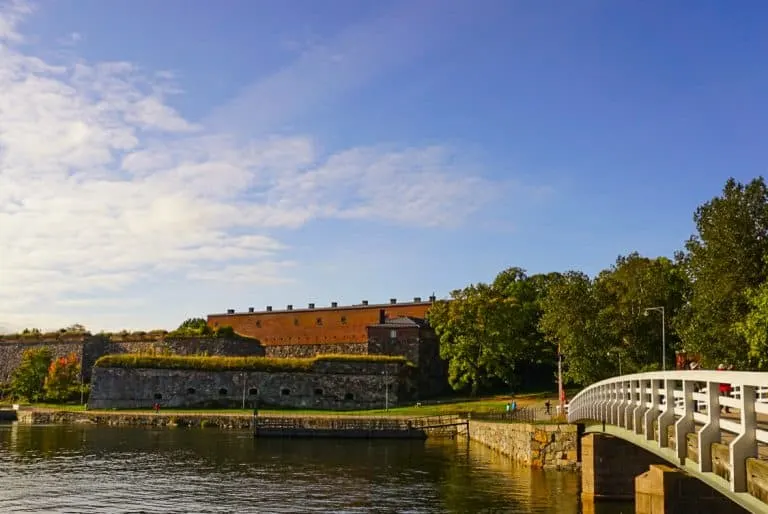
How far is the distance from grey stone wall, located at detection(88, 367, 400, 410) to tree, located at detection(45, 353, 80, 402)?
8.54 m

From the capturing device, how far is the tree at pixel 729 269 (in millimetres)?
36562

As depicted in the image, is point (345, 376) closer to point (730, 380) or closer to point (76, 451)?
point (76, 451)

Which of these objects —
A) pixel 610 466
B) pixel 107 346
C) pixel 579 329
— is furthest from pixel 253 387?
pixel 610 466

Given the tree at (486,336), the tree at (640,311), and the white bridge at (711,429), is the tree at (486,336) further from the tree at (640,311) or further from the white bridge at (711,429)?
the white bridge at (711,429)

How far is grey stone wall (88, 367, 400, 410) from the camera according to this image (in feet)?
235

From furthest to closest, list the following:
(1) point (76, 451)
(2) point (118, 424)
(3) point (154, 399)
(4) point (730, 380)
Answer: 1. (3) point (154, 399)
2. (2) point (118, 424)
3. (1) point (76, 451)
4. (4) point (730, 380)

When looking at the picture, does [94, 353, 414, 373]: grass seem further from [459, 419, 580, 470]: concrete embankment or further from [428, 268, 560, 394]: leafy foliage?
[459, 419, 580, 470]: concrete embankment

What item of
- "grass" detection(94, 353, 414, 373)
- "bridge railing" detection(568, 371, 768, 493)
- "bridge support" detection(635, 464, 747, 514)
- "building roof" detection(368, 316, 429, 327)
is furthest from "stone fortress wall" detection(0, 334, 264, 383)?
"bridge support" detection(635, 464, 747, 514)

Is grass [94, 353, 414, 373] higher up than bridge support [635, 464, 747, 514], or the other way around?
grass [94, 353, 414, 373]

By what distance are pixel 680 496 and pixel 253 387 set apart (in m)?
57.6

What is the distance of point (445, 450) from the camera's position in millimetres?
43594

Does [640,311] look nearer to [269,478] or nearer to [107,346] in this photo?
[269,478]

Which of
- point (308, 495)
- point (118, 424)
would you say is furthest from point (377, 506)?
point (118, 424)

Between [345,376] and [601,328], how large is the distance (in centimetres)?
2793
